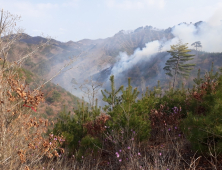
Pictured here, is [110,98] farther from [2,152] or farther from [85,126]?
[2,152]

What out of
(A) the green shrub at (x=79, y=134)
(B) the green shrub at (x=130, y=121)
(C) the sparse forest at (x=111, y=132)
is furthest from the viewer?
(A) the green shrub at (x=79, y=134)

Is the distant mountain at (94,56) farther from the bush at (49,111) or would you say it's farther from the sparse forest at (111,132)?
the bush at (49,111)

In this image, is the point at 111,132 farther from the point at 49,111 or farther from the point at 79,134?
the point at 49,111

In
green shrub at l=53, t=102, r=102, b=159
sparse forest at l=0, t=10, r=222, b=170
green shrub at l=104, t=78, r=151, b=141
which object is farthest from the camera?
green shrub at l=53, t=102, r=102, b=159

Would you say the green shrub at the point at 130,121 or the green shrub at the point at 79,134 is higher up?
the green shrub at the point at 130,121

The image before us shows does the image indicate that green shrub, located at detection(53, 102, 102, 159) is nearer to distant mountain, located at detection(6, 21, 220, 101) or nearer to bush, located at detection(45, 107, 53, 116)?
distant mountain, located at detection(6, 21, 220, 101)

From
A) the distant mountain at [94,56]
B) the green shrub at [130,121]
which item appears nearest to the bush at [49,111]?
the distant mountain at [94,56]

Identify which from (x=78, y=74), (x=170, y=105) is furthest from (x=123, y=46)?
(x=170, y=105)

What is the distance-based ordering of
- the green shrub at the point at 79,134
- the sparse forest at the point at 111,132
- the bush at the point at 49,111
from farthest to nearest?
1. the bush at the point at 49,111
2. the green shrub at the point at 79,134
3. the sparse forest at the point at 111,132

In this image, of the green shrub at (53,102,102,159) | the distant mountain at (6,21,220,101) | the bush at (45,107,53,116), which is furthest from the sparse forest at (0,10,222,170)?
the bush at (45,107,53,116)

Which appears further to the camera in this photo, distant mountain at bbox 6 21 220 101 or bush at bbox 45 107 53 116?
distant mountain at bbox 6 21 220 101

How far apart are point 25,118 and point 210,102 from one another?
10.7 ft

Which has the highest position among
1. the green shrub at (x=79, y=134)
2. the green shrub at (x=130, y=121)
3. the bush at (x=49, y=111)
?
the green shrub at (x=130, y=121)

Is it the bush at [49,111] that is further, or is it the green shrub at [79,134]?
the bush at [49,111]
